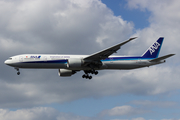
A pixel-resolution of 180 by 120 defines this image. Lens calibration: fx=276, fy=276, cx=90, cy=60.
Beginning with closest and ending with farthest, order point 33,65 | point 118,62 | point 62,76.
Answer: point 33,65, point 118,62, point 62,76

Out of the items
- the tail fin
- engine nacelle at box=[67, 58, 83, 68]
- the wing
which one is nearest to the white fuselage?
engine nacelle at box=[67, 58, 83, 68]

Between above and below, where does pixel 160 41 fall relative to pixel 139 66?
above

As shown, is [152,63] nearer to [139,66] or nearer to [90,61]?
[139,66]

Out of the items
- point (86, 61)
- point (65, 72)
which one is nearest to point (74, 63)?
point (86, 61)

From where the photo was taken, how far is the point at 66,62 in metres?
46.7

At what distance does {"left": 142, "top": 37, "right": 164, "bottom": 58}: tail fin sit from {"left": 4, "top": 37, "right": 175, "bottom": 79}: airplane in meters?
0.85

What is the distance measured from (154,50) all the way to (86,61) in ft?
48.3

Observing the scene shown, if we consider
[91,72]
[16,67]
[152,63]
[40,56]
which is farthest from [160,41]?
[16,67]

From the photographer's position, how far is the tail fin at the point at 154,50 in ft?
171

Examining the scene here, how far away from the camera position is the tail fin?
52.2 metres

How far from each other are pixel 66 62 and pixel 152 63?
16.1 m

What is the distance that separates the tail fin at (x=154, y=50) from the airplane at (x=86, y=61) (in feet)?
2.79

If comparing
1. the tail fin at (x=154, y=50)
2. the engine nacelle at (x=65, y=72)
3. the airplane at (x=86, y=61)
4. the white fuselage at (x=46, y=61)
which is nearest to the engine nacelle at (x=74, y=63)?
the airplane at (x=86, y=61)

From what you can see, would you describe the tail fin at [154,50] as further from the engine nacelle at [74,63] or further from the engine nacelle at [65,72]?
the engine nacelle at [65,72]
